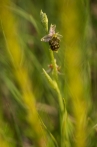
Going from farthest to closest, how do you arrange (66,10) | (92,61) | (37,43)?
1. (37,43)
2. (92,61)
3. (66,10)

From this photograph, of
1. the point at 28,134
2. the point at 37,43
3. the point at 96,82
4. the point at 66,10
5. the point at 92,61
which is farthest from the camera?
the point at 37,43

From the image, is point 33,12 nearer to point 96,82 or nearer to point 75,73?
point 96,82

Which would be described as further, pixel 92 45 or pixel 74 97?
pixel 92 45

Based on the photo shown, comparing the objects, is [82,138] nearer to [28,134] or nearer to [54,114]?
[28,134]

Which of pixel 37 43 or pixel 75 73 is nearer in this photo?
pixel 75 73

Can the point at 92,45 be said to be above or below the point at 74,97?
above

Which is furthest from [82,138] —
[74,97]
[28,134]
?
[28,134]

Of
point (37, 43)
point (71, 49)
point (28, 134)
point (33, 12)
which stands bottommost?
point (28, 134)

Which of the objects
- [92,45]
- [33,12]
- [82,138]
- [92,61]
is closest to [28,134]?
[92,61]

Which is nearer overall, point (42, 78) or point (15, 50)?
point (15, 50)
